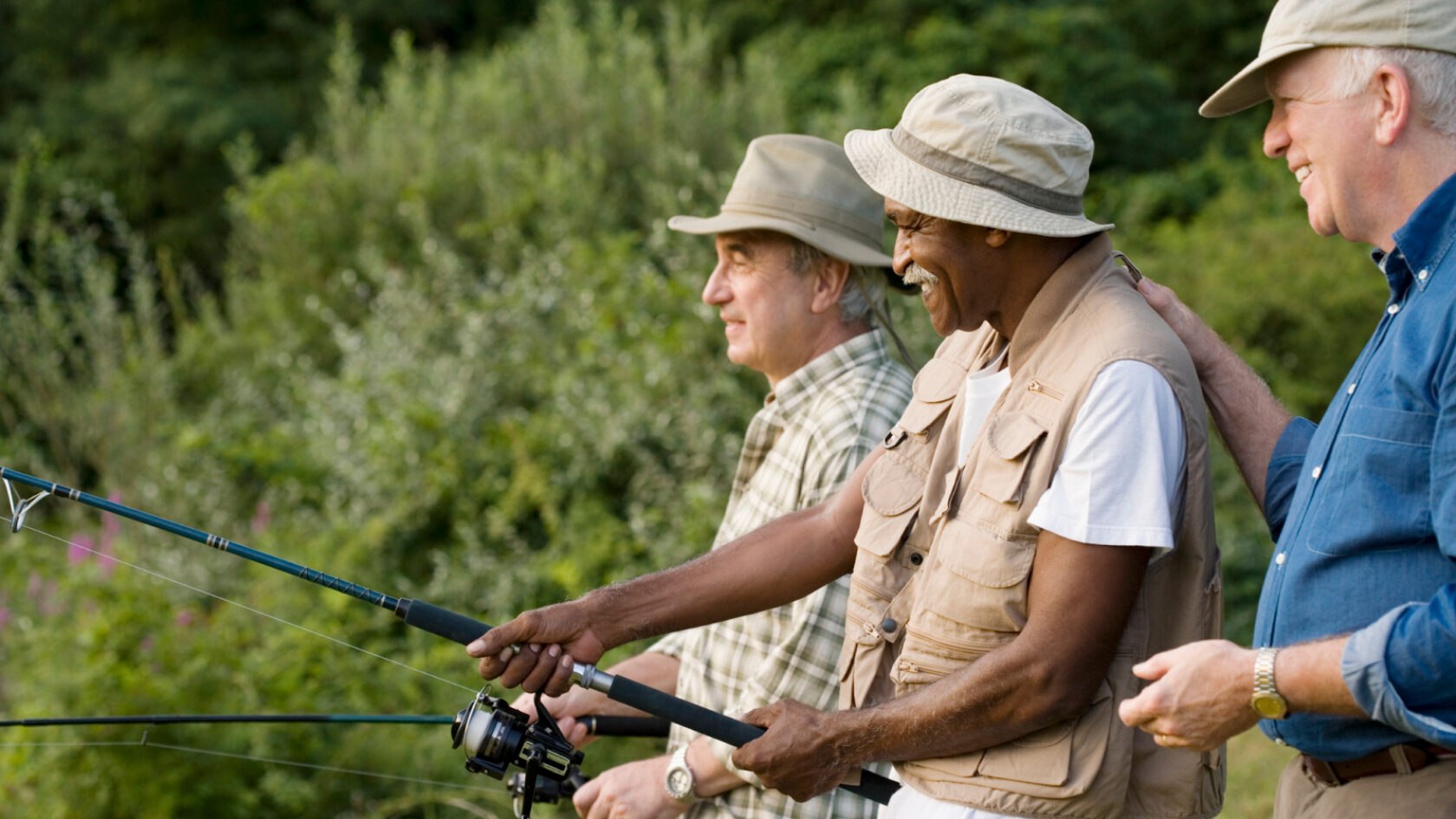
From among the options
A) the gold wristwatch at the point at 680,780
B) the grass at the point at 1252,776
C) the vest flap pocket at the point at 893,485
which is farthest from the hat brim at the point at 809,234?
the grass at the point at 1252,776

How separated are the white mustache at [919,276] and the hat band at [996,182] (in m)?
0.17

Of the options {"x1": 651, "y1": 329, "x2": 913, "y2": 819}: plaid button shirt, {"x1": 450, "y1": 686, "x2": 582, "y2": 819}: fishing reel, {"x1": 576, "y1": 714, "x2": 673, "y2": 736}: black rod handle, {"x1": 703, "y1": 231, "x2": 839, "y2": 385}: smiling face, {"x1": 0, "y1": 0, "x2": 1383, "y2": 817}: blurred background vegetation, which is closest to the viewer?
{"x1": 450, "y1": 686, "x2": 582, "y2": 819}: fishing reel

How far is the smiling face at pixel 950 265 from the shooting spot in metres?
2.26

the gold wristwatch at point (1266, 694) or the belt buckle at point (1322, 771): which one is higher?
the gold wristwatch at point (1266, 694)

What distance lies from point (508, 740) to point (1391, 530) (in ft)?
5.08

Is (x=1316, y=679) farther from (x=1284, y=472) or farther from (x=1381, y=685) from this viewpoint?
(x=1284, y=472)

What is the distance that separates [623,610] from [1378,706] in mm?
1405

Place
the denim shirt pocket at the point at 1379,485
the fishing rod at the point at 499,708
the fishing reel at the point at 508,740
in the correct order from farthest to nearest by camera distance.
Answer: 1. the fishing reel at the point at 508,740
2. the fishing rod at the point at 499,708
3. the denim shirt pocket at the point at 1379,485

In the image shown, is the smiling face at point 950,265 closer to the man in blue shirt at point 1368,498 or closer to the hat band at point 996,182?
the hat band at point 996,182

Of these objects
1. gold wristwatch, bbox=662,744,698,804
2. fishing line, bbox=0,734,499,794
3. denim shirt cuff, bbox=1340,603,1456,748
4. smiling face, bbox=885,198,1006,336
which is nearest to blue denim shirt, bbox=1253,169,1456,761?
denim shirt cuff, bbox=1340,603,1456,748

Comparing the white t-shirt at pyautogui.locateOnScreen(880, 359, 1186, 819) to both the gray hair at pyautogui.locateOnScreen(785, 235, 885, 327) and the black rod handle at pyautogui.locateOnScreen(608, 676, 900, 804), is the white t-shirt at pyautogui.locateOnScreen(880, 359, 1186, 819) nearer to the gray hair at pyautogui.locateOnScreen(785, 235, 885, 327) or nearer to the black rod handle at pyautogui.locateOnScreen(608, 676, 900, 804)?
the black rod handle at pyautogui.locateOnScreen(608, 676, 900, 804)

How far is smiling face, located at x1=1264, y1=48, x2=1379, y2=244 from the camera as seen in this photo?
194 centimetres

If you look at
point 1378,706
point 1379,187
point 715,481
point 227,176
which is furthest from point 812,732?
point 227,176

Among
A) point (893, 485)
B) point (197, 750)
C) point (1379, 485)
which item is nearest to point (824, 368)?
point (893, 485)
